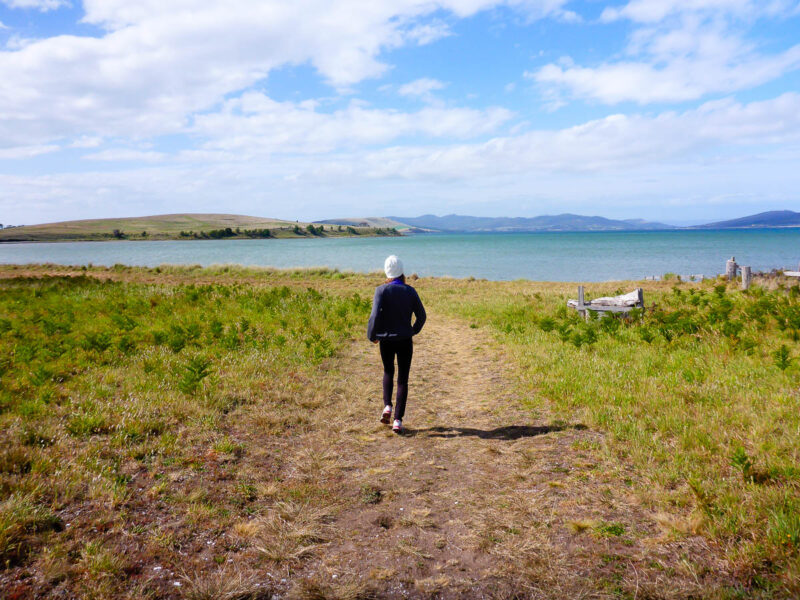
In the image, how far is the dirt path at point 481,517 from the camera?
3566 millimetres

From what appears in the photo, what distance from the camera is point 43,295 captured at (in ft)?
66.5

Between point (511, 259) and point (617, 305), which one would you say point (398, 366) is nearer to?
point (617, 305)

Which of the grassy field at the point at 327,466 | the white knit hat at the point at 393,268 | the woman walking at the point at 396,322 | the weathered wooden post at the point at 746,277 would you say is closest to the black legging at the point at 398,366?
the woman walking at the point at 396,322

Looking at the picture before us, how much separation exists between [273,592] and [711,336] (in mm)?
11470

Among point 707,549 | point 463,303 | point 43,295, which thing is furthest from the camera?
point 463,303

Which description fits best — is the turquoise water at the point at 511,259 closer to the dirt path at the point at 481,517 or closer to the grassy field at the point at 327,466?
the grassy field at the point at 327,466

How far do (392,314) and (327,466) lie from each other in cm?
241

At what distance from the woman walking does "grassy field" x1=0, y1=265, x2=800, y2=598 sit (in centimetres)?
85

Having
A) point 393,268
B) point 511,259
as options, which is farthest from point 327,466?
point 511,259

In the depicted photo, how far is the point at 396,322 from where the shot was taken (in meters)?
7.02

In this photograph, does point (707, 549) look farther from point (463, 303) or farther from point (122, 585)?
point (463, 303)

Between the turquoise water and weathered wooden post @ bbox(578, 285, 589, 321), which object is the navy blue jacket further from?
the turquoise water

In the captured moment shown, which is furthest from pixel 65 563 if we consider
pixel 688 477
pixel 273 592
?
pixel 688 477

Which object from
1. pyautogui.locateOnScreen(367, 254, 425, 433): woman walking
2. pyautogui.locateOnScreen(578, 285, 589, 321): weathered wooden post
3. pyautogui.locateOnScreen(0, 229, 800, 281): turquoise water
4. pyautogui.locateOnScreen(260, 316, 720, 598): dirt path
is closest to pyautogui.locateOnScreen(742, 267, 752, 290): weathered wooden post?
pyautogui.locateOnScreen(578, 285, 589, 321): weathered wooden post
